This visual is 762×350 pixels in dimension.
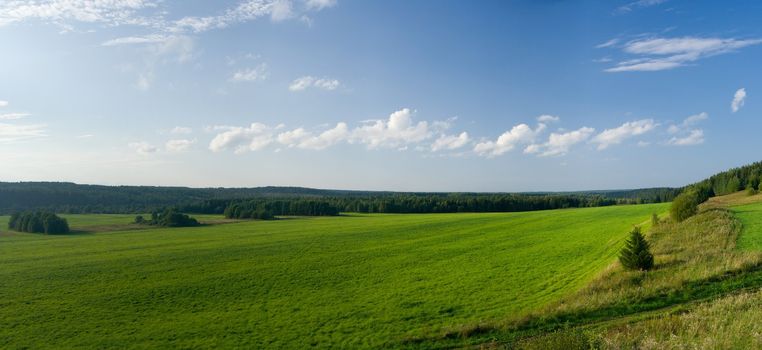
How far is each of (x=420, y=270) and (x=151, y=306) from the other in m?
20.8

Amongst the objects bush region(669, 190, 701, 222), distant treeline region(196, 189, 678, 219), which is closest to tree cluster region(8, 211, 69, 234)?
distant treeline region(196, 189, 678, 219)

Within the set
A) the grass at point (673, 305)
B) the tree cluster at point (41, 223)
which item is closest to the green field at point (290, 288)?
the grass at point (673, 305)

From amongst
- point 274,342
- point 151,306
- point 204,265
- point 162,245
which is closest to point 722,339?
point 274,342

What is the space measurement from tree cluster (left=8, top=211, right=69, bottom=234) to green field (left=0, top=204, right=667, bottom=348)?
3230 cm

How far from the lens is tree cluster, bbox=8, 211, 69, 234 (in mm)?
89625

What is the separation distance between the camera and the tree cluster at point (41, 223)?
294 ft

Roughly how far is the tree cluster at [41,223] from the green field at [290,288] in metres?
32.3

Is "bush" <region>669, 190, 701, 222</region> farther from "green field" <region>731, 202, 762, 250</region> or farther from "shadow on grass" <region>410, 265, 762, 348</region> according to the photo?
"shadow on grass" <region>410, 265, 762, 348</region>

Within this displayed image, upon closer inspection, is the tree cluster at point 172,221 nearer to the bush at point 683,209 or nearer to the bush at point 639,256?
the bush at point 683,209

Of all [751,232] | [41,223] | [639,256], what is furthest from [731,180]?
[41,223]

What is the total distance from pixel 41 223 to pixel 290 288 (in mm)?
84853

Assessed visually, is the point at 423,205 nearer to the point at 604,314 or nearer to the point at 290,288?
the point at 290,288

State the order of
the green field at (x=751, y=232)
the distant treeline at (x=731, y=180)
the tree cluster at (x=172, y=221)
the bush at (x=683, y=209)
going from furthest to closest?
the distant treeline at (x=731, y=180) → the tree cluster at (x=172, y=221) → the bush at (x=683, y=209) → the green field at (x=751, y=232)

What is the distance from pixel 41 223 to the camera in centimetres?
9119
